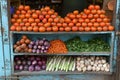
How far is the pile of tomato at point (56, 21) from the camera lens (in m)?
3.93

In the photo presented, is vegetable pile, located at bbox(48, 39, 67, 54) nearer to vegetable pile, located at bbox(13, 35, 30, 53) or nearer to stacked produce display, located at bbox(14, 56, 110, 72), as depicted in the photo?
stacked produce display, located at bbox(14, 56, 110, 72)

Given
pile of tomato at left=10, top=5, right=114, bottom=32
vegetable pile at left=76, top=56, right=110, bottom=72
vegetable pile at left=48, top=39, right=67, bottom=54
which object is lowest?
vegetable pile at left=76, top=56, right=110, bottom=72

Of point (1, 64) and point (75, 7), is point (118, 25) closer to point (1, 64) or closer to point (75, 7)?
point (1, 64)

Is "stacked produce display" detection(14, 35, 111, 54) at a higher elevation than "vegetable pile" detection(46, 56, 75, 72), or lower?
higher

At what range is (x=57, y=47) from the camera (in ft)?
13.4

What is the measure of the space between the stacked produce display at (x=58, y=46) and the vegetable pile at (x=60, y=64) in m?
0.27

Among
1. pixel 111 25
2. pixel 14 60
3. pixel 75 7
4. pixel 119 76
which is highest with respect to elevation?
pixel 75 7

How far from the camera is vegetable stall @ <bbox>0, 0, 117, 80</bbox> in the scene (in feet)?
13.0

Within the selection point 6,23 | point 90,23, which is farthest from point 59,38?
point 6,23

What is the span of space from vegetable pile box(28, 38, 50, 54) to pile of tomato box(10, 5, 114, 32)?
0.82 ft

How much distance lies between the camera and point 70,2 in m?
7.86

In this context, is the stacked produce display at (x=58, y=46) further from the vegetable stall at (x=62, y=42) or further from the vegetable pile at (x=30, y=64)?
the vegetable pile at (x=30, y=64)

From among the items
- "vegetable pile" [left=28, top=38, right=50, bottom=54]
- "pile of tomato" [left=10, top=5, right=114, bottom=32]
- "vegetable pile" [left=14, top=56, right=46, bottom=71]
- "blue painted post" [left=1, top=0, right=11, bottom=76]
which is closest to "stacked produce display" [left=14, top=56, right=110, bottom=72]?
"vegetable pile" [left=14, top=56, right=46, bottom=71]

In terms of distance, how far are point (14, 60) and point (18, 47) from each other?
404mm
